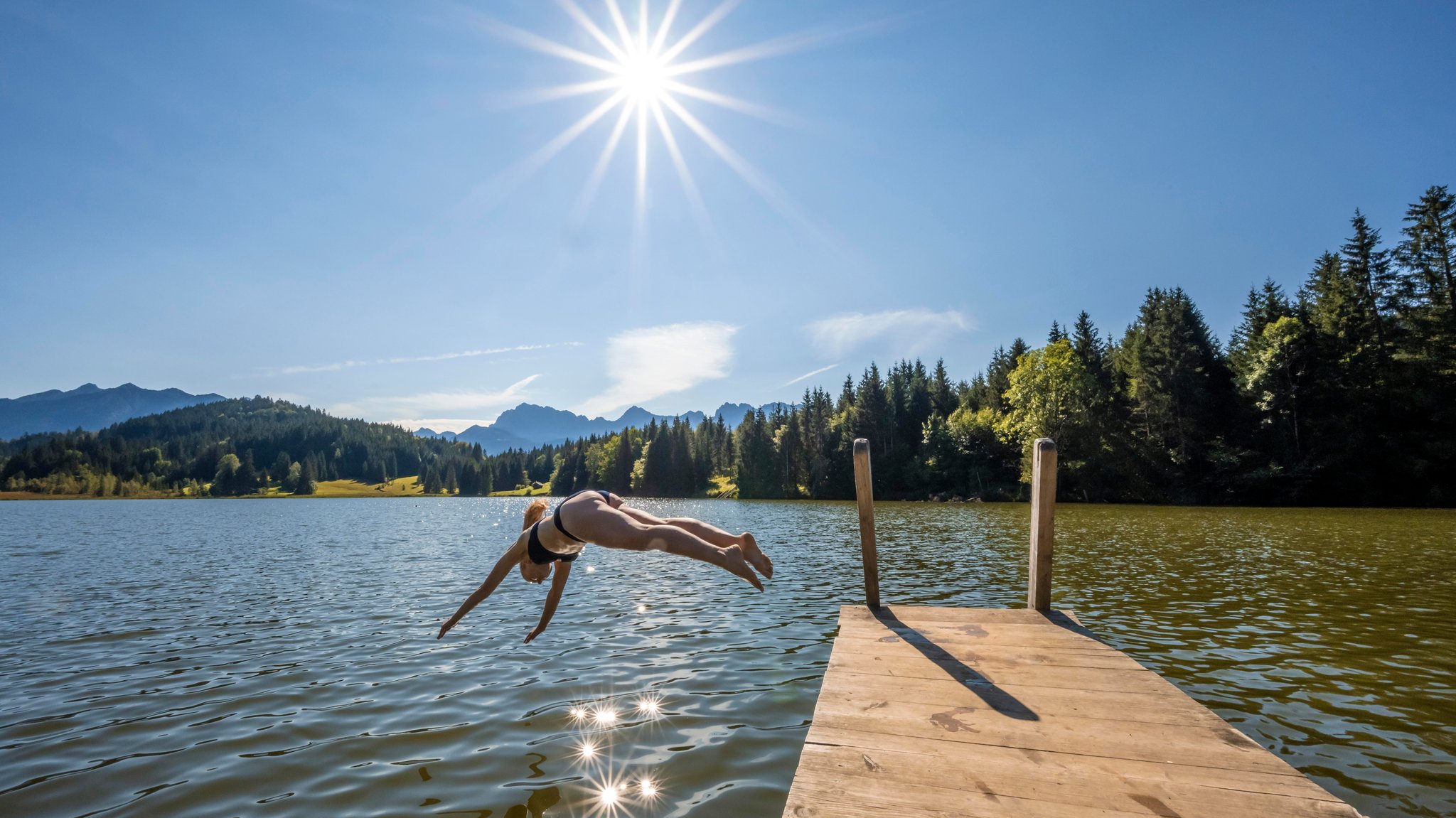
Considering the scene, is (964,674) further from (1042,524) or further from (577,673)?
(577,673)

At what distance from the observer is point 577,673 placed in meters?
9.85

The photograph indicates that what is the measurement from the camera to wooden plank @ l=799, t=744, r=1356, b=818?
347 centimetres

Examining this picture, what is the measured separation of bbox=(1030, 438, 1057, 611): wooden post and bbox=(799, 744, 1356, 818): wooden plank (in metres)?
4.40

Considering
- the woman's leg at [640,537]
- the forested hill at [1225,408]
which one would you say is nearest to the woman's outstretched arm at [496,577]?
the woman's leg at [640,537]

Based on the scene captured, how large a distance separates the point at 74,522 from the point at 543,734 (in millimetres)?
Answer: 72278

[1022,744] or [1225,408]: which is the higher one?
[1225,408]

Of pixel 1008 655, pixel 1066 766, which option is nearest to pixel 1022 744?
pixel 1066 766

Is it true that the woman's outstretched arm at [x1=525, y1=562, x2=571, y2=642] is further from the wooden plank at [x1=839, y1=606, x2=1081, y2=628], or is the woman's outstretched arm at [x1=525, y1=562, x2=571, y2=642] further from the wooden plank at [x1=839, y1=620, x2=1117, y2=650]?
the wooden plank at [x1=839, y1=606, x2=1081, y2=628]

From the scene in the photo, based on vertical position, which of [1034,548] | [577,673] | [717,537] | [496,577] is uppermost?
[717,537]

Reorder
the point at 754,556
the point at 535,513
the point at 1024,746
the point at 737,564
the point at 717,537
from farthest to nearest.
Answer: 1. the point at 535,513
2. the point at 717,537
3. the point at 754,556
4. the point at 737,564
5. the point at 1024,746

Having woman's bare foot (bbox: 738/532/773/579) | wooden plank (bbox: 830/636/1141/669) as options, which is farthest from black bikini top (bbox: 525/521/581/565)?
wooden plank (bbox: 830/636/1141/669)

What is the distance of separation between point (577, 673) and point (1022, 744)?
7.26 meters

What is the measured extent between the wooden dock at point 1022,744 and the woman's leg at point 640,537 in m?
1.38

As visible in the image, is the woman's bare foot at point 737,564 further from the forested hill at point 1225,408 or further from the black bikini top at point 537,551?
the forested hill at point 1225,408
